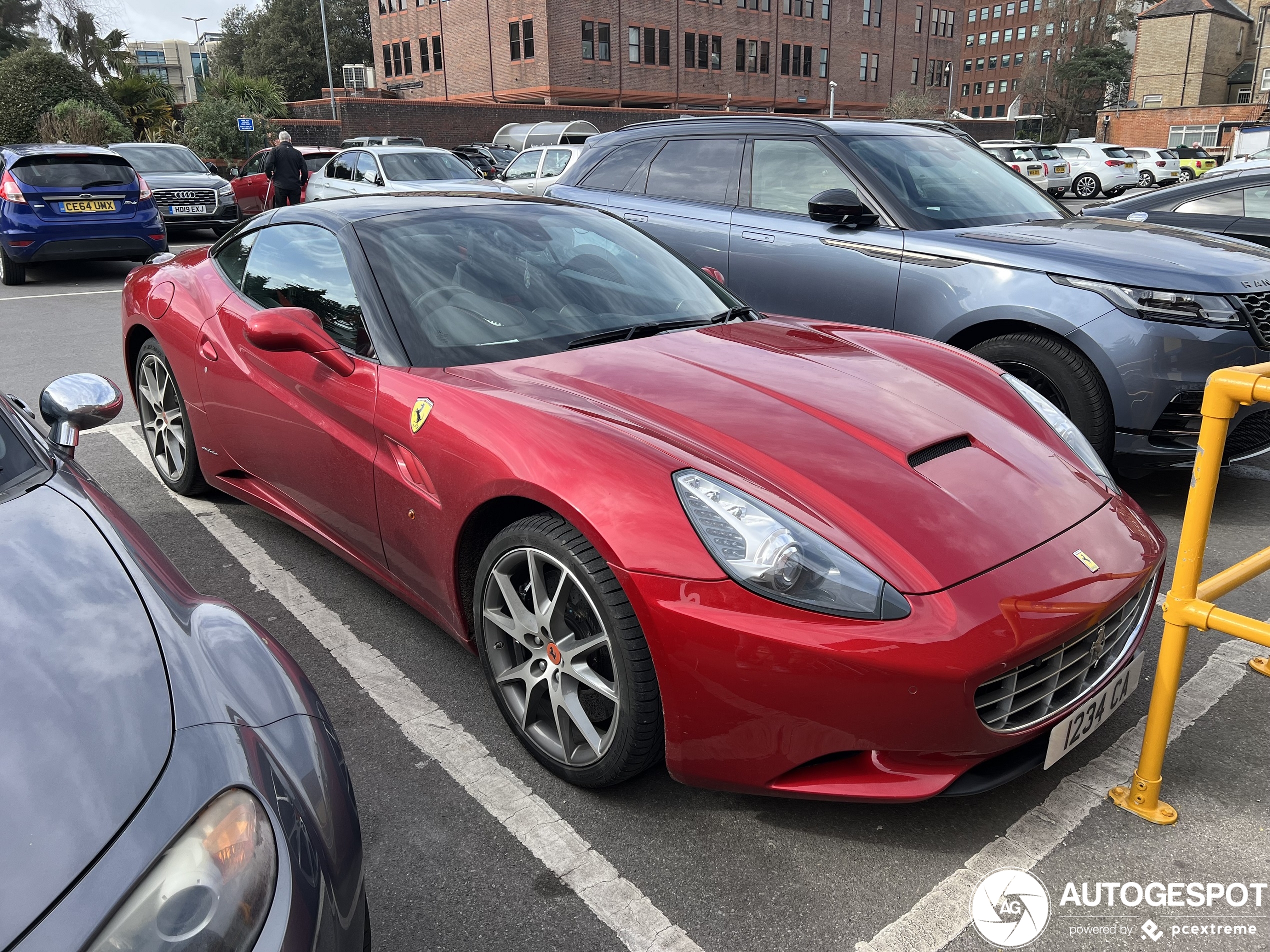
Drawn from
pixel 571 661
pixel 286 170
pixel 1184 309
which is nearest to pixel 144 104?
pixel 286 170

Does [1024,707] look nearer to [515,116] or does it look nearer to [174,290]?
[174,290]

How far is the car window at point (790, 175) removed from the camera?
17.2ft

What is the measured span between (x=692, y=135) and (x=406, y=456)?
398 centimetres

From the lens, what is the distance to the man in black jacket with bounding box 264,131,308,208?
14.4m

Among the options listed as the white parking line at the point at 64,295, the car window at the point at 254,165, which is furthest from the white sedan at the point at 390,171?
the car window at the point at 254,165

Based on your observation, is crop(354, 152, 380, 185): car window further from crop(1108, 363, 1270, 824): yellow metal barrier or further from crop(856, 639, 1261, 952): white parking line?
crop(1108, 363, 1270, 824): yellow metal barrier

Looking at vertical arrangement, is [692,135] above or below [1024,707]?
above

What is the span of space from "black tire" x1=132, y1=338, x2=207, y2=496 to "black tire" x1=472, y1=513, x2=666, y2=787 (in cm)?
220

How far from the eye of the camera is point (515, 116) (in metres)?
43.8

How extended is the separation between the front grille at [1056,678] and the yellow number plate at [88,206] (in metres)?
12.6

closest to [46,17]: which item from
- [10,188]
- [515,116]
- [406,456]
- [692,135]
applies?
[515,116]

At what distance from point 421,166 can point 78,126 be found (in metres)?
13.1

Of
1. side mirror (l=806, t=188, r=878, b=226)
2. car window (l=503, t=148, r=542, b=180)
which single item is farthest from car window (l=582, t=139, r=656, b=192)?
car window (l=503, t=148, r=542, b=180)

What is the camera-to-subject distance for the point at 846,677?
76.5 inches
